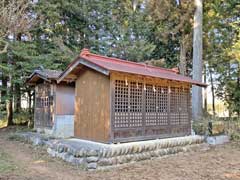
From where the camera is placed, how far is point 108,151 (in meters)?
7.04

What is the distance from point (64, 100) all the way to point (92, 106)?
2.92m

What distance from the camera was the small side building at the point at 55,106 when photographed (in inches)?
423

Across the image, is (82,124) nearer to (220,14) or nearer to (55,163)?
(55,163)

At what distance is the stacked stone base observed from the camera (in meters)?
6.92

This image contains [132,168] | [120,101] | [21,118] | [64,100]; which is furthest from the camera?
[21,118]

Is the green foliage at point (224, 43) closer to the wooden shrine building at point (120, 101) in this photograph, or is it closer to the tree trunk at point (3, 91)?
the wooden shrine building at point (120, 101)

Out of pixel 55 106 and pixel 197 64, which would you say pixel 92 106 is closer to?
pixel 55 106

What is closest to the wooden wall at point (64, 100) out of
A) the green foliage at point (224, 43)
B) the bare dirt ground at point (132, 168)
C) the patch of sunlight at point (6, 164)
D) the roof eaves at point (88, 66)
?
the roof eaves at point (88, 66)

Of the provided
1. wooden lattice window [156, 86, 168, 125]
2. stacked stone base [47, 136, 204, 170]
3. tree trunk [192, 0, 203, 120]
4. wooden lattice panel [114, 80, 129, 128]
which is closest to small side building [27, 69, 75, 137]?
stacked stone base [47, 136, 204, 170]

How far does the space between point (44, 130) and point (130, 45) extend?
8752 mm

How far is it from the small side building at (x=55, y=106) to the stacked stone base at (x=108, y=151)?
2259mm

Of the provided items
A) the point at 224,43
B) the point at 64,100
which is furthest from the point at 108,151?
the point at 224,43

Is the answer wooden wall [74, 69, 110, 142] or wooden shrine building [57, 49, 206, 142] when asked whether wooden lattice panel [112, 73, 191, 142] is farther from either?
wooden wall [74, 69, 110, 142]

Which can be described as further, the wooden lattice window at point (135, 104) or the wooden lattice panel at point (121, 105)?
the wooden lattice window at point (135, 104)
